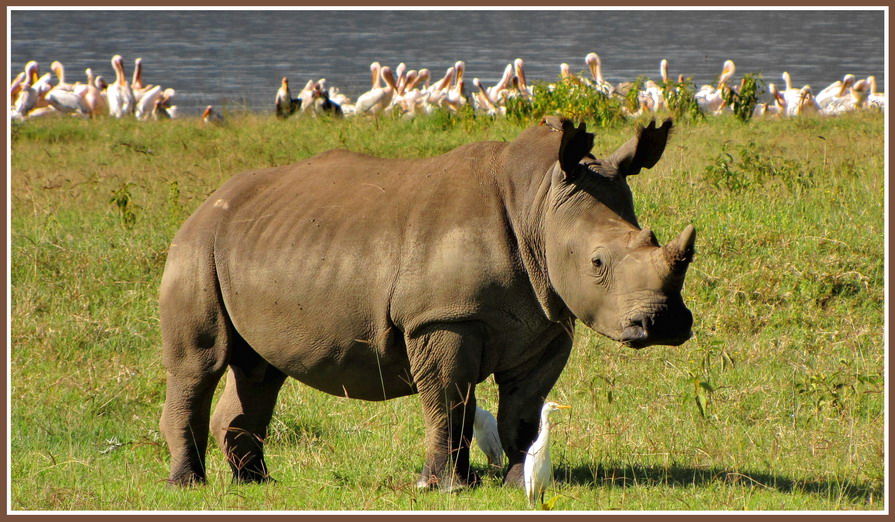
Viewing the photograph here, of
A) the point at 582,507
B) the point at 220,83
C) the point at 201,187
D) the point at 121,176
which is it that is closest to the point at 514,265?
the point at 582,507

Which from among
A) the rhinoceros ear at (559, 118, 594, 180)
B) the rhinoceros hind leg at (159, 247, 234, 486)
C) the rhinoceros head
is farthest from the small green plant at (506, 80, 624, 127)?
the rhinoceros ear at (559, 118, 594, 180)

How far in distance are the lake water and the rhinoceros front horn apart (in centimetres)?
1758

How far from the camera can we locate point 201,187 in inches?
520

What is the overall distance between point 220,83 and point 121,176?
20057 millimetres

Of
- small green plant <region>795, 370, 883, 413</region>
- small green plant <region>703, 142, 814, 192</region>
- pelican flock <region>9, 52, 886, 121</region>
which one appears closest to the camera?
small green plant <region>795, 370, 883, 413</region>

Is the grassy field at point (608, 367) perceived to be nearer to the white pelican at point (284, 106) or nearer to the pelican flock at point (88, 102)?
the white pelican at point (284, 106)

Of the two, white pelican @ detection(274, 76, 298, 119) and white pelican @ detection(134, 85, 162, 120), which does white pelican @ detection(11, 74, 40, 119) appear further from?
white pelican @ detection(274, 76, 298, 119)

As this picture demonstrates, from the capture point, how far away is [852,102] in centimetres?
2117

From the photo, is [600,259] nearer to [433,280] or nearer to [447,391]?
[433,280]

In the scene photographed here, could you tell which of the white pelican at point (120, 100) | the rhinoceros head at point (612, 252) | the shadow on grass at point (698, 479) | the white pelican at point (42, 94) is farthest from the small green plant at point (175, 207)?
the white pelican at point (42, 94)

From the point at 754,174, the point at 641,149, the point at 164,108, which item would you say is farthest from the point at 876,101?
the point at 641,149

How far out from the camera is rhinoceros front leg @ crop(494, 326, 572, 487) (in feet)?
21.1

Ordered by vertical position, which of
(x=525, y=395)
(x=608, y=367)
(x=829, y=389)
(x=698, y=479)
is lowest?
(x=698, y=479)

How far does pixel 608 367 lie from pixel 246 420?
109 inches
